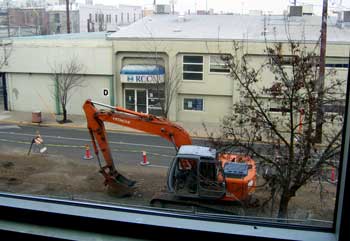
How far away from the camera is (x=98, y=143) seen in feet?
11.3

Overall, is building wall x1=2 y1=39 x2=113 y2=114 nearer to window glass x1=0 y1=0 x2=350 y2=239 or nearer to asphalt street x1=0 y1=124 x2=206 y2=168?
window glass x1=0 y1=0 x2=350 y2=239

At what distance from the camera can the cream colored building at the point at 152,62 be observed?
314cm

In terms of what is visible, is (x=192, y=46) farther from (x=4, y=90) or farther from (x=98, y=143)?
(x=4, y=90)

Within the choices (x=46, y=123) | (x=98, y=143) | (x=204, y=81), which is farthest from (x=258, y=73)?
(x=46, y=123)

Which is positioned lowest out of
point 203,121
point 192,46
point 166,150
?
point 166,150

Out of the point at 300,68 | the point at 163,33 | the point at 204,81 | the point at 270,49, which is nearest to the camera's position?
the point at 300,68

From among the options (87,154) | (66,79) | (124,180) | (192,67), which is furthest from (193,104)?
(66,79)

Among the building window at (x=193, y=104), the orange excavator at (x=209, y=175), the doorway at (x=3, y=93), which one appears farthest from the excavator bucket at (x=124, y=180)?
the doorway at (x=3, y=93)

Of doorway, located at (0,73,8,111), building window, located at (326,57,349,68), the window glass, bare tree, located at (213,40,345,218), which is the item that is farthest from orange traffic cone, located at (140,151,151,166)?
building window, located at (326,57,349,68)

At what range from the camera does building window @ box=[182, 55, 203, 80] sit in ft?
13.6

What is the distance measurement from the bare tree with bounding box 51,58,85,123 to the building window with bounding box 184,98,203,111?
1247mm

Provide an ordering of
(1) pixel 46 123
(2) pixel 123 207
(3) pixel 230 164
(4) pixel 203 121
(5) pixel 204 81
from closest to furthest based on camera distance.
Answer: (2) pixel 123 207 → (3) pixel 230 164 → (4) pixel 203 121 → (5) pixel 204 81 → (1) pixel 46 123

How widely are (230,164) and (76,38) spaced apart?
2.53m

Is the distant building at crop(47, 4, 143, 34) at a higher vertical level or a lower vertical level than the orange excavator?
higher
